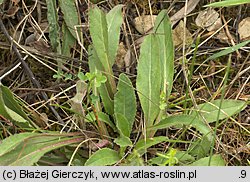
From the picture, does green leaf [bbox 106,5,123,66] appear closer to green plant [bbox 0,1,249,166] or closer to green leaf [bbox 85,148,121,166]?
green plant [bbox 0,1,249,166]

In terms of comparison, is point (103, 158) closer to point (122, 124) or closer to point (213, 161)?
point (122, 124)

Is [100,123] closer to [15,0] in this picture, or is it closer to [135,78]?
[135,78]

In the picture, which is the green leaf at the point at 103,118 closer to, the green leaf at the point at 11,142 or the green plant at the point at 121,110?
the green plant at the point at 121,110

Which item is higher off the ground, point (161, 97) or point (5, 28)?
point (5, 28)

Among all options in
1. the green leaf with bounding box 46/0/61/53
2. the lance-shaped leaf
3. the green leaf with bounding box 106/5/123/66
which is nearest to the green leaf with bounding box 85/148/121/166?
the lance-shaped leaf

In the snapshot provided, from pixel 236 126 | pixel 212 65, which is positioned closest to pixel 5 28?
pixel 212 65

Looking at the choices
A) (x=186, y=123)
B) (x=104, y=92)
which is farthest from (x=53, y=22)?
(x=186, y=123)
